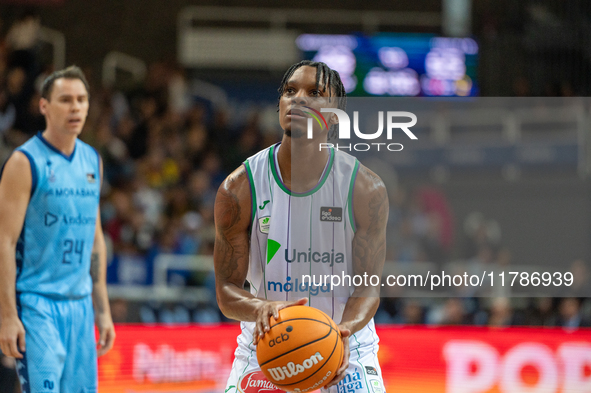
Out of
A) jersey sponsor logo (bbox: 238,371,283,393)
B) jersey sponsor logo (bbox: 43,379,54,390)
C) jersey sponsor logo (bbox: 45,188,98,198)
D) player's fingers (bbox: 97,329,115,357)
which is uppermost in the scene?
jersey sponsor logo (bbox: 45,188,98,198)

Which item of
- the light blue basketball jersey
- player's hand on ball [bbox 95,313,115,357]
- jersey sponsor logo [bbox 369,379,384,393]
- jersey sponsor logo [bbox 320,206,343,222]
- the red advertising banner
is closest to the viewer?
jersey sponsor logo [bbox 369,379,384,393]

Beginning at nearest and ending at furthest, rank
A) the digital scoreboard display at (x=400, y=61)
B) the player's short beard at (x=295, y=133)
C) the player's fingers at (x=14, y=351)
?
the player's short beard at (x=295, y=133) → the player's fingers at (x=14, y=351) → the digital scoreboard display at (x=400, y=61)

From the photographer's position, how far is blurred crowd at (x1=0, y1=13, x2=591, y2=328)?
26.3 feet

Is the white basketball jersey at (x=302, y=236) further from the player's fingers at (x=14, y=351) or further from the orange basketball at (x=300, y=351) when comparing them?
the player's fingers at (x=14, y=351)

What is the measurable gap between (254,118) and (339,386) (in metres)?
9.73

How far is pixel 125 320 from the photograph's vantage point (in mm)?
7973

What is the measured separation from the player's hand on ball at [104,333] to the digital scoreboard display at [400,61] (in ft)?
24.1

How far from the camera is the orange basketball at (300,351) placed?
2875mm

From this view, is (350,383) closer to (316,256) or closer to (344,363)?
(344,363)

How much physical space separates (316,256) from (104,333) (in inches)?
76.5

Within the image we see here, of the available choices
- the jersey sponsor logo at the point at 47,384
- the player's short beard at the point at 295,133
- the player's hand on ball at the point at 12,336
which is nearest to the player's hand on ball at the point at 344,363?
the player's short beard at the point at 295,133

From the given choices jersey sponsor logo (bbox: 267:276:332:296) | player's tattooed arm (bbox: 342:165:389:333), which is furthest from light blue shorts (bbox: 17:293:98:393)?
player's tattooed arm (bbox: 342:165:389:333)

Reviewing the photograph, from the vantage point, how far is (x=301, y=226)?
3391 mm

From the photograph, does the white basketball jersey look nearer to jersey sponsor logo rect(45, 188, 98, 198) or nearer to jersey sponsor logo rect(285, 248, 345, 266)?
jersey sponsor logo rect(285, 248, 345, 266)
